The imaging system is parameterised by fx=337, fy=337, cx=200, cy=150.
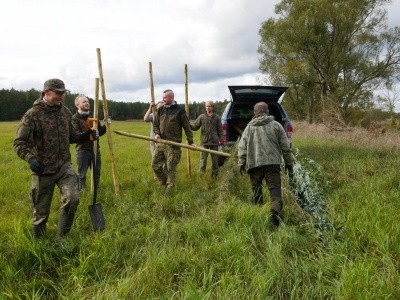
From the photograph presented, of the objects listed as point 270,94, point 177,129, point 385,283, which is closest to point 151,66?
point 177,129

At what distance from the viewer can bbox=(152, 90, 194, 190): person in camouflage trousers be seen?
6348 mm

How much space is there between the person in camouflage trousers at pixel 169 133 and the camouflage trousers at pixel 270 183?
5.63ft

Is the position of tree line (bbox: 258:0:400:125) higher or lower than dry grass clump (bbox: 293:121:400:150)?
higher

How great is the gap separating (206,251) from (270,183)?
69.5 inches

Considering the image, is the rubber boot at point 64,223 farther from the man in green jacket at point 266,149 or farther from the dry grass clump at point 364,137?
the dry grass clump at point 364,137

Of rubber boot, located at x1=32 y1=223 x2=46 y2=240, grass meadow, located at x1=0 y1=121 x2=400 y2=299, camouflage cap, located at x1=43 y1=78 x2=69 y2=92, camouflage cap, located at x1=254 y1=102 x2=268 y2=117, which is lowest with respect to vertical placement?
grass meadow, located at x1=0 y1=121 x2=400 y2=299

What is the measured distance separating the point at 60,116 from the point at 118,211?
1.71 metres

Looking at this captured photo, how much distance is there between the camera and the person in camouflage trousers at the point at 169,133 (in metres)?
6.35

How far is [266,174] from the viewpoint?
16.3ft

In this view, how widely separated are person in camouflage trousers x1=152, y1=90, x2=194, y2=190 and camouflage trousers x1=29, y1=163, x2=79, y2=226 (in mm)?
2518

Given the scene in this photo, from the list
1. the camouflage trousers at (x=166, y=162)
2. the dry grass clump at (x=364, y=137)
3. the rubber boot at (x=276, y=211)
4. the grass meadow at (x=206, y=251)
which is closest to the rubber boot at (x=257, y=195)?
the grass meadow at (x=206, y=251)

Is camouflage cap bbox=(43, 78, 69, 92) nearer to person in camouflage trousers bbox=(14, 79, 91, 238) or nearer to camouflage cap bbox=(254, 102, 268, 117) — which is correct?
person in camouflage trousers bbox=(14, 79, 91, 238)

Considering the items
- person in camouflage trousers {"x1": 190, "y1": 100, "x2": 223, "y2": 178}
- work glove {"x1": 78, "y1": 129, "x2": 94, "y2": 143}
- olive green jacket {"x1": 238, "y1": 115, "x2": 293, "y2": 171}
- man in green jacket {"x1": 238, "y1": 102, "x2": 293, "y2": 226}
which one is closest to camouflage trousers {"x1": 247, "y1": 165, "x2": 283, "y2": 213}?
man in green jacket {"x1": 238, "y1": 102, "x2": 293, "y2": 226}

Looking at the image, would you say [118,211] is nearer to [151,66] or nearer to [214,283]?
[214,283]
